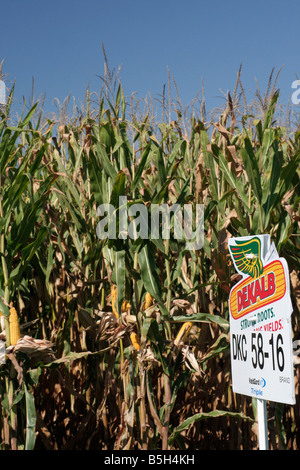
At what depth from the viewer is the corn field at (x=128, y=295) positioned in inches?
113

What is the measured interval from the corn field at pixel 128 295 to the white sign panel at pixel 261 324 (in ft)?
1.42

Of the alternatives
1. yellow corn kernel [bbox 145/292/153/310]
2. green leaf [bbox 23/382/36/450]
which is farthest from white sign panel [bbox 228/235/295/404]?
green leaf [bbox 23/382/36/450]

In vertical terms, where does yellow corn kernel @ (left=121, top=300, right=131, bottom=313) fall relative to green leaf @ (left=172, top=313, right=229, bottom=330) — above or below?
above

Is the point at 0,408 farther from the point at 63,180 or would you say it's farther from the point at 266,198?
the point at 266,198

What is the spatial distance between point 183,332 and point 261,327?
2.35 feet

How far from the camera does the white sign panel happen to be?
2.15 meters

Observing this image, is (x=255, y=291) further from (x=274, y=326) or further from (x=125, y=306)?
(x=125, y=306)

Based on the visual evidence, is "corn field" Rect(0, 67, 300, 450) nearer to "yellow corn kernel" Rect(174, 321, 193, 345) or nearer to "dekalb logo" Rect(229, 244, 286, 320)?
"yellow corn kernel" Rect(174, 321, 193, 345)

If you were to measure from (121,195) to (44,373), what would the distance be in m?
1.34

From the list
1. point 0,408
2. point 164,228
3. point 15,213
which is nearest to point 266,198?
point 164,228

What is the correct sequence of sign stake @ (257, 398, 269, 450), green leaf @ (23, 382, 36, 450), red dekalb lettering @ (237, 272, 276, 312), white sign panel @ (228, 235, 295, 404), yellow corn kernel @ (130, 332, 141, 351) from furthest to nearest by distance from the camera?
yellow corn kernel @ (130, 332, 141, 351) < green leaf @ (23, 382, 36, 450) < sign stake @ (257, 398, 269, 450) < red dekalb lettering @ (237, 272, 276, 312) < white sign panel @ (228, 235, 295, 404)

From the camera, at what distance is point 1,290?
283 centimetres

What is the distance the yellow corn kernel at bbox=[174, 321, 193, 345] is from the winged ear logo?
0.59 meters

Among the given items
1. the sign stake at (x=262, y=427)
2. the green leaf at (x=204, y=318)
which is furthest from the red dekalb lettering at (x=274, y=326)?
the green leaf at (x=204, y=318)
